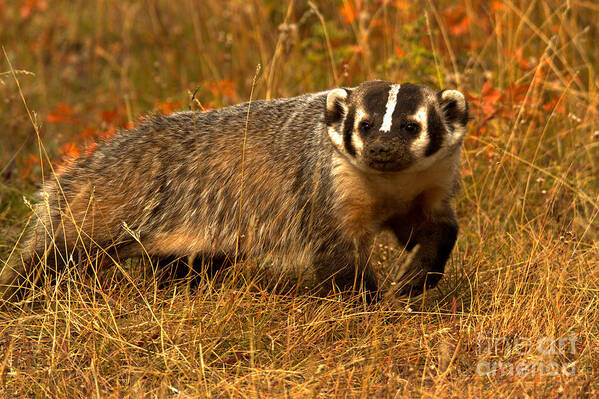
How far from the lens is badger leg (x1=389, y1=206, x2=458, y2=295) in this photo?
169 inches

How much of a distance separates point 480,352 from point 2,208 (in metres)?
3.06

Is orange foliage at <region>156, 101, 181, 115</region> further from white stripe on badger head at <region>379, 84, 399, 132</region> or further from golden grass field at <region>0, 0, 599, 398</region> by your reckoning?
white stripe on badger head at <region>379, 84, 399, 132</region>

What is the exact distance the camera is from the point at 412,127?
3.93 metres

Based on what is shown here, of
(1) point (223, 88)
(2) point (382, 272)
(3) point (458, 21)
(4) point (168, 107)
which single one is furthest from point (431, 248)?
(3) point (458, 21)

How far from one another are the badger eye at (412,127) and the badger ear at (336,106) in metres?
0.37

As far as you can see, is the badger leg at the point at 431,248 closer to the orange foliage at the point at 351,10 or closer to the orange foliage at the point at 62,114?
the orange foliage at the point at 351,10

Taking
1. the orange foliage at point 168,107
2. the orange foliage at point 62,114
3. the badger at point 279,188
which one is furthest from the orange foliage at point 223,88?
the badger at point 279,188

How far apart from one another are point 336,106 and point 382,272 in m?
1.01

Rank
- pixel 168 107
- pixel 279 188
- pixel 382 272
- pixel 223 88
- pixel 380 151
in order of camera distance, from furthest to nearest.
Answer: pixel 223 88 < pixel 168 107 < pixel 382 272 < pixel 279 188 < pixel 380 151

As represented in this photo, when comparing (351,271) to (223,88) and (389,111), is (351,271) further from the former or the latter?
(223,88)

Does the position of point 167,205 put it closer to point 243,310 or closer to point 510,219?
point 243,310

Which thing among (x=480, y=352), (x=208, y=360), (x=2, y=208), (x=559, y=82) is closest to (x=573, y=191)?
(x=559, y=82)


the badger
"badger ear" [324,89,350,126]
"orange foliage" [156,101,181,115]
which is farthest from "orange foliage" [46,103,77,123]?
"badger ear" [324,89,350,126]

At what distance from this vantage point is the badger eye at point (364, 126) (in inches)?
156
